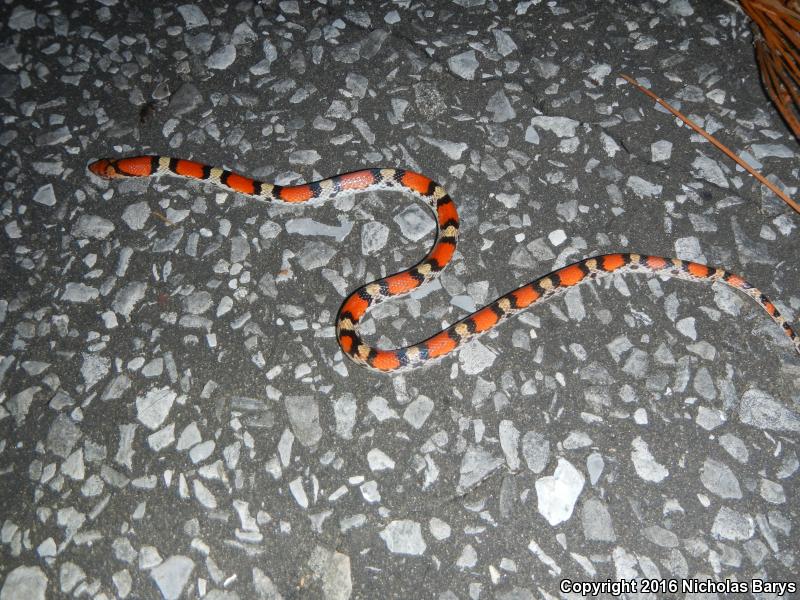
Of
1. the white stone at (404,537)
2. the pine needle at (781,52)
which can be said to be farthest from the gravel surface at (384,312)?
the pine needle at (781,52)

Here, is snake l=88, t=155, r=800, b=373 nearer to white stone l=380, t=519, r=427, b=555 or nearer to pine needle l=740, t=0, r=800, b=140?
white stone l=380, t=519, r=427, b=555

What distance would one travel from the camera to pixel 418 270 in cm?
363

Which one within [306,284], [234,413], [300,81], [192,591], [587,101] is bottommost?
[192,591]

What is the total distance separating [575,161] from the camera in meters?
4.08

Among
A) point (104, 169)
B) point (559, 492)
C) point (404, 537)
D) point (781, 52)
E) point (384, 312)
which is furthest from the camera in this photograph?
point (781, 52)

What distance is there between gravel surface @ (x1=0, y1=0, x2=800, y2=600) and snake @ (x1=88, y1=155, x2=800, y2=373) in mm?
83

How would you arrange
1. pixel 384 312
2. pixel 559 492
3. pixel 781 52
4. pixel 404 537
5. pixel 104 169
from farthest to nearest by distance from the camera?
pixel 781 52 < pixel 104 169 < pixel 384 312 < pixel 559 492 < pixel 404 537

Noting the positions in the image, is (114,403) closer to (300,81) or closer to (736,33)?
(300,81)

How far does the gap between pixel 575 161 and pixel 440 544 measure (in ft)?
8.79

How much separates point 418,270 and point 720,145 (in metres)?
2.37

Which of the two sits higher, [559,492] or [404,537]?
[559,492]

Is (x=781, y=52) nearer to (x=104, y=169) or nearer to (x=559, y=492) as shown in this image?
(x=559, y=492)

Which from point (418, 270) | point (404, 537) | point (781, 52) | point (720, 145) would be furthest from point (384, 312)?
point (781, 52)

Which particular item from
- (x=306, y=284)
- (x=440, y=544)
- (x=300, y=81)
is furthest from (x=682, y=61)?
(x=440, y=544)
